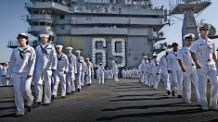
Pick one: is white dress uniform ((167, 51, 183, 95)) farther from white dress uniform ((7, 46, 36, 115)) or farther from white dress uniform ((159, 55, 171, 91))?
white dress uniform ((7, 46, 36, 115))

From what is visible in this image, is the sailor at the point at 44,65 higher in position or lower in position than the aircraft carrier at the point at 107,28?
lower

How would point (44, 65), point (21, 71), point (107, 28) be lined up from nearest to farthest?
point (21, 71) < point (44, 65) < point (107, 28)

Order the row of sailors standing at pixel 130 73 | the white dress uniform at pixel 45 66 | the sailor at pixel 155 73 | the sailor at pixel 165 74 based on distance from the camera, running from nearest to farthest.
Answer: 1. the white dress uniform at pixel 45 66
2. the sailor at pixel 165 74
3. the sailor at pixel 155 73
4. the row of sailors standing at pixel 130 73

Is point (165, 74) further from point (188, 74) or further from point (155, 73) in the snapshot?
point (188, 74)

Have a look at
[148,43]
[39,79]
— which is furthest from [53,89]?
[148,43]

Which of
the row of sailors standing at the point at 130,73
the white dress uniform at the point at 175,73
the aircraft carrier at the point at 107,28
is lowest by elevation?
the row of sailors standing at the point at 130,73

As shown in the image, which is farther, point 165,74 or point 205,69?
point 165,74

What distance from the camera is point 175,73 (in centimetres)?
1430

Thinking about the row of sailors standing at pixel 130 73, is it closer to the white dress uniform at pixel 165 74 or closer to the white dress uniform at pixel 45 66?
the white dress uniform at pixel 165 74

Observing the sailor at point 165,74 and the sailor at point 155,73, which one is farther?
the sailor at point 155,73

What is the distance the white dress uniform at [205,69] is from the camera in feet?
30.0

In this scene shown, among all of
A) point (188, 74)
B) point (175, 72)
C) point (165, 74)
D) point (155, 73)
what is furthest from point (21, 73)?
point (155, 73)

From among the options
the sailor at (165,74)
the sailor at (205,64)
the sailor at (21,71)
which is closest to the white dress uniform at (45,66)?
the sailor at (21,71)

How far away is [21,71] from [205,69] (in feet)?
14.8
